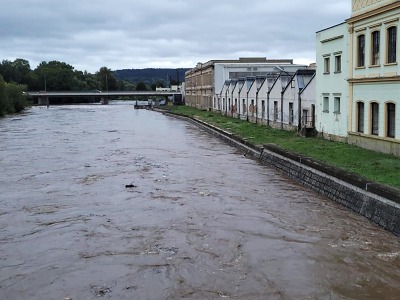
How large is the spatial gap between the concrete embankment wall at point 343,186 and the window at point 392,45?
18.7 feet

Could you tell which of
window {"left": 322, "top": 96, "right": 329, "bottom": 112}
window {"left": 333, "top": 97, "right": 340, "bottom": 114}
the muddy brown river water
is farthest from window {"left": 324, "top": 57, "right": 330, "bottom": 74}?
the muddy brown river water

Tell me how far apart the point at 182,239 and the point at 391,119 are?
12.9 metres

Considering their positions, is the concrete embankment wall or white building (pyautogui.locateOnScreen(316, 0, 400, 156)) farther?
white building (pyautogui.locateOnScreen(316, 0, 400, 156))

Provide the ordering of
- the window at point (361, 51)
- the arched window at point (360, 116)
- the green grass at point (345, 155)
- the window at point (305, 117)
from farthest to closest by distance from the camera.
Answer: the window at point (305, 117) < the arched window at point (360, 116) < the window at point (361, 51) < the green grass at point (345, 155)

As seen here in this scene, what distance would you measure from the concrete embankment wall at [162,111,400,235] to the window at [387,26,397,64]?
5703 mm

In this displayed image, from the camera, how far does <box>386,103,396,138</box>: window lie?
22516 mm

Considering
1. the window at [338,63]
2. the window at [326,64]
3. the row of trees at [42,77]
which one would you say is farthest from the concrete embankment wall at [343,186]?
the row of trees at [42,77]

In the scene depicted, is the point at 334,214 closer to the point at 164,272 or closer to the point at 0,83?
the point at 164,272

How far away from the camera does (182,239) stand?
1398 cm

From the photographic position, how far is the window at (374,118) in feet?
78.3

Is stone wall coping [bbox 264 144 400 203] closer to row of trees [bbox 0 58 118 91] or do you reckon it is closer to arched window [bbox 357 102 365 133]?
arched window [bbox 357 102 365 133]

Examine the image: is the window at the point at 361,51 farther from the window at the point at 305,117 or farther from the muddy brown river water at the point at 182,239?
the window at the point at 305,117

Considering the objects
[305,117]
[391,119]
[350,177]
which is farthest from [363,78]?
[305,117]

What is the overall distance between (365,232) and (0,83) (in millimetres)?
68677
